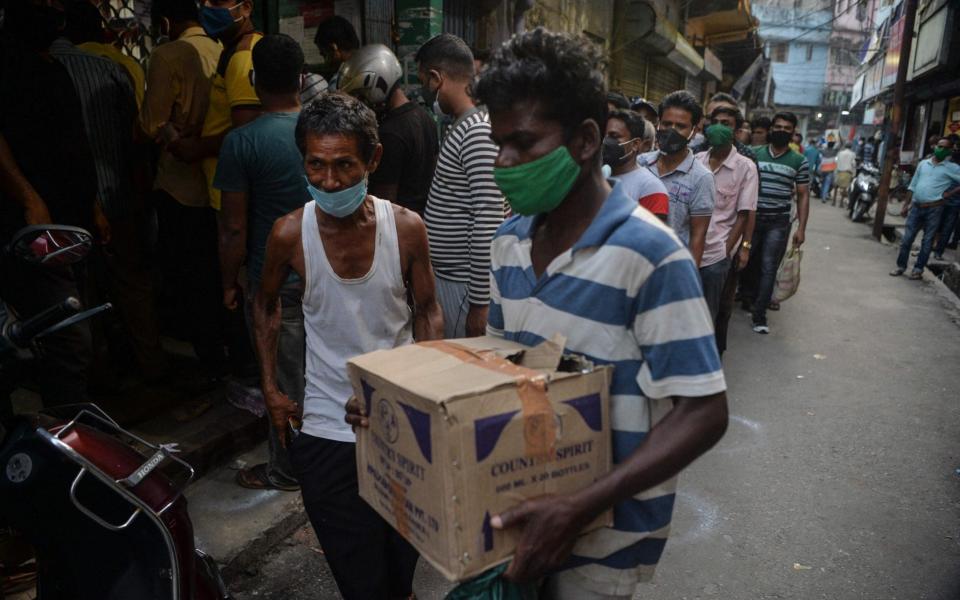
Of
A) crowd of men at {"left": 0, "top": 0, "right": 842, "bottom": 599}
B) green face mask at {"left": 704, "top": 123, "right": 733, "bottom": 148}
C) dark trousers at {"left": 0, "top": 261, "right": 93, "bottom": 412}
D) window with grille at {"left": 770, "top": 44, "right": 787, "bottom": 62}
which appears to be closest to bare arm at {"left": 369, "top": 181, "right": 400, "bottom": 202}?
crowd of men at {"left": 0, "top": 0, "right": 842, "bottom": 599}

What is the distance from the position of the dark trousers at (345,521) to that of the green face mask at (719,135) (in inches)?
166

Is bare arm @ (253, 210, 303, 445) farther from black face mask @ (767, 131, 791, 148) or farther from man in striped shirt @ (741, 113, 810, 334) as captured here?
black face mask @ (767, 131, 791, 148)

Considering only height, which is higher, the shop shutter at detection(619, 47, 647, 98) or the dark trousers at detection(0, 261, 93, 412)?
the shop shutter at detection(619, 47, 647, 98)

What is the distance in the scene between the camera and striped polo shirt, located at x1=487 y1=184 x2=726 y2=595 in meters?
1.21

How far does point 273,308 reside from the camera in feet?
7.78

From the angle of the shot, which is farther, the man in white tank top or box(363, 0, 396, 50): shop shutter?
box(363, 0, 396, 50): shop shutter

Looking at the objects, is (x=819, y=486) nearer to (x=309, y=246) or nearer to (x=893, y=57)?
(x=309, y=246)

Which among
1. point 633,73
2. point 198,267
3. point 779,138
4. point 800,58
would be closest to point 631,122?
point 198,267

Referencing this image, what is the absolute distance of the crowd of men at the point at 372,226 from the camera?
1.27m

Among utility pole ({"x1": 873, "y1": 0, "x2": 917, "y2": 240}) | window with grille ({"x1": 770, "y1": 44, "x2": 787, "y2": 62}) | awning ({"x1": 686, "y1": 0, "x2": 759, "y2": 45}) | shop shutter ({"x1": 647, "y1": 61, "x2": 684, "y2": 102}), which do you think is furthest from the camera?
window with grille ({"x1": 770, "y1": 44, "x2": 787, "y2": 62})

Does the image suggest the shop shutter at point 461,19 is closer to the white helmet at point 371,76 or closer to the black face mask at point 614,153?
the white helmet at point 371,76

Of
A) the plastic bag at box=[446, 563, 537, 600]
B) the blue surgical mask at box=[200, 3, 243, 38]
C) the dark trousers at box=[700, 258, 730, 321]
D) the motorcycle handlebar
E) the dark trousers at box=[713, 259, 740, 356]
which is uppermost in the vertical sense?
the blue surgical mask at box=[200, 3, 243, 38]

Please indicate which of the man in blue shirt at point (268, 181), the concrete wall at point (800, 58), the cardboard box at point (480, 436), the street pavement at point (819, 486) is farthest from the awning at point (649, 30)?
the concrete wall at point (800, 58)

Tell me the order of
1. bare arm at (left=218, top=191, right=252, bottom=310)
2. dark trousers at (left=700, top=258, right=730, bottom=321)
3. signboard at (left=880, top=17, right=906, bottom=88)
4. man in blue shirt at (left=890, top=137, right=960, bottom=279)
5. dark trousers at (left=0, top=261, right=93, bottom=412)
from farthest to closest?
signboard at (left=880, top=17, right=906, bottom=88) < man in blue shirt at (left=890, top=137, right=960, bottom=279) < dark trousers at (left=700, top=258, right=730, bottom=321) < bare arm at (left=218, top=191, right=252, bottom=310) < dark trousers at (left=0, top=261, right=93, bottom=412)
